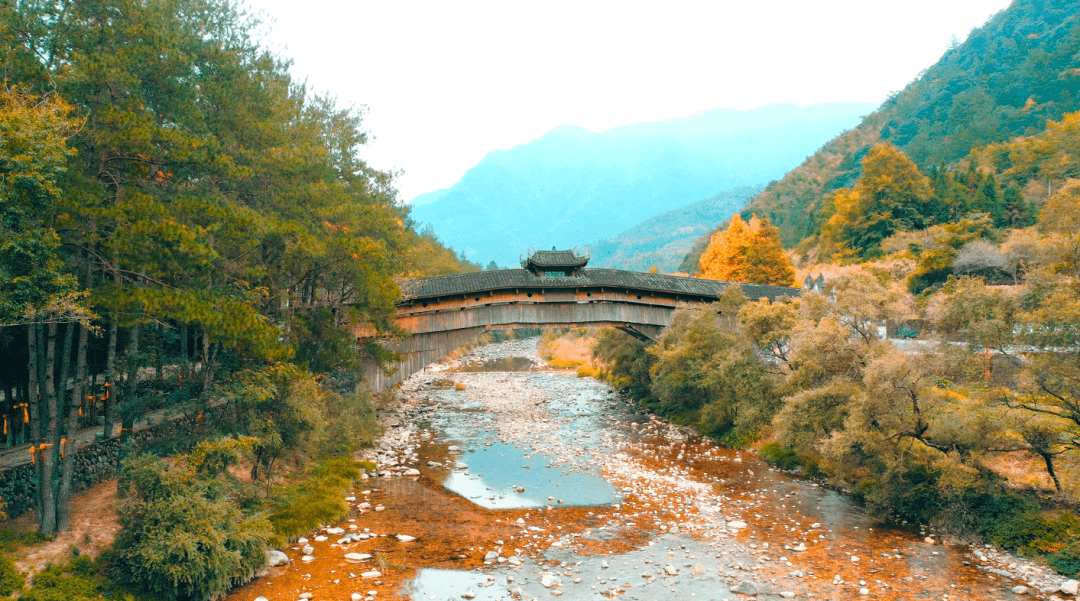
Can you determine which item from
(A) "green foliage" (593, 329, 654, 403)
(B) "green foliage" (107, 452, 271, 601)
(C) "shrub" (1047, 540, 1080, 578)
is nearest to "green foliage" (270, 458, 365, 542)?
(B) "green foliage" (107, 452, 271, 601)

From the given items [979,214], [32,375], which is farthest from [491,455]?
[979,214]

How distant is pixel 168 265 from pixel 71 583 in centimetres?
528

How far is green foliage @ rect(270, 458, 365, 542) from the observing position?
490 inches

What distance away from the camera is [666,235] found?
162 m

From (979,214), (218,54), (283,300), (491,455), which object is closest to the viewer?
(218,54)

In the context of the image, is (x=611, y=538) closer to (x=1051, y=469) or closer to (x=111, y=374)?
(x=1051, y=469)

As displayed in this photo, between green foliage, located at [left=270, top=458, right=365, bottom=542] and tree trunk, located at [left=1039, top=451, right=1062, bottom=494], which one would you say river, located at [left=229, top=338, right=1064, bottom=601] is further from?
tree trunk, located at [left=1039, top=451, right=1062, bottom=494]

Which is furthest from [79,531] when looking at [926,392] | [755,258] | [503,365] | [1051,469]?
[503,365]

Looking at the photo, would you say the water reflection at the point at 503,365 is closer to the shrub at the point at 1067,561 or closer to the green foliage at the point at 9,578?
the shrub at the point at 1067,561

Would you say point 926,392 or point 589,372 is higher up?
point 926,392

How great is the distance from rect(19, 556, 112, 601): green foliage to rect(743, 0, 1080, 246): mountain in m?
51.3

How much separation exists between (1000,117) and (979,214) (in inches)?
1200

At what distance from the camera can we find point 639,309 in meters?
27.0

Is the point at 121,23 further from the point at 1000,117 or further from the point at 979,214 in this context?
the point at 1000,117
